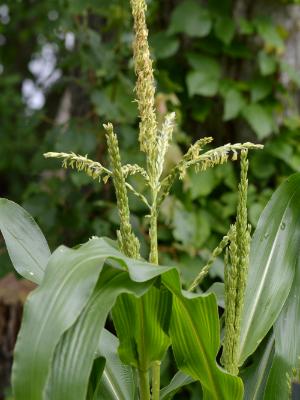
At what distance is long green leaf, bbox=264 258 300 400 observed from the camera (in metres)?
1.19

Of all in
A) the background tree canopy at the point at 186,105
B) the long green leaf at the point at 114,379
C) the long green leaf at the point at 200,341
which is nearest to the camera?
the long green leaf at the point at 200,341

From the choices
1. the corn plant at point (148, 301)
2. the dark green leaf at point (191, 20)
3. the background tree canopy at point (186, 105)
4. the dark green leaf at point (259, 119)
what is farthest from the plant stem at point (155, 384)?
the dark green leaf at point (191, 20)

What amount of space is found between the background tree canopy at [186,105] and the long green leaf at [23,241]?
929mm

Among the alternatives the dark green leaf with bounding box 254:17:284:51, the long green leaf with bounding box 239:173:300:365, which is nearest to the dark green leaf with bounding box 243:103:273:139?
the dark green leaf with bounding box 254:17:284:51

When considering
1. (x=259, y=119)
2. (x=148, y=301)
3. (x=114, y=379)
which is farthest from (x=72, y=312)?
(x=259, y=119)

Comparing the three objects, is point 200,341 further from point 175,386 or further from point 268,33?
point 268,33

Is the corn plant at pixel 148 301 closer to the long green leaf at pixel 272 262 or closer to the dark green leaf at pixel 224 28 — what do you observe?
the long green leaf at pixel 272 262

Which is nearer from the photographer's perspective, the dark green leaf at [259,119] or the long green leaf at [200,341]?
the long green leaf at [200,341]

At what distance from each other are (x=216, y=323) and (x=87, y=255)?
0.77 ft

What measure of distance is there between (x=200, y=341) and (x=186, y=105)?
5.28 feet

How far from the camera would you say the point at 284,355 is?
47.3 inches

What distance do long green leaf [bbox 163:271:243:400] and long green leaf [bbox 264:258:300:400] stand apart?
5.4 inches

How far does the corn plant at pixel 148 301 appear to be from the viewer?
0.86 meters

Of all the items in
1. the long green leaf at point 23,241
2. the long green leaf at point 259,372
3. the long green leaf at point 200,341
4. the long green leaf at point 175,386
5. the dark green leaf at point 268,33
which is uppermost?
the dark green leaf at point 268,33
